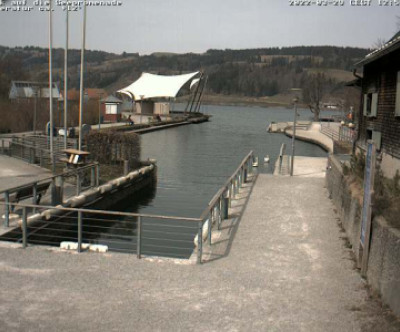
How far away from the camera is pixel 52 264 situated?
7941 mm

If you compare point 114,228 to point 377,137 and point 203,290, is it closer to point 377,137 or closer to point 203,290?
point 203,290

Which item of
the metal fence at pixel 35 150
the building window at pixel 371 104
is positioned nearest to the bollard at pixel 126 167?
the metal fence at pixel 35 150

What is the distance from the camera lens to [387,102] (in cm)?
1366

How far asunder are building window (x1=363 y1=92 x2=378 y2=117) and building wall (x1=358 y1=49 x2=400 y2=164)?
170 millimetres

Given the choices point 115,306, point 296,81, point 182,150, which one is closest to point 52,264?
point 115,306

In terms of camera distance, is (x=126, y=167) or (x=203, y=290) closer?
(x=203, y=290)

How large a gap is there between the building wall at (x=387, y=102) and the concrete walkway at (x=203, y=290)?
4.21m

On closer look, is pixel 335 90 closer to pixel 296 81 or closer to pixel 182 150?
pixel 296 81

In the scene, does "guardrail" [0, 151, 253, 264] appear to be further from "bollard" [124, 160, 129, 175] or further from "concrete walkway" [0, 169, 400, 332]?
"bollard" [124, 160, 129, 175]

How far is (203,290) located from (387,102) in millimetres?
9305

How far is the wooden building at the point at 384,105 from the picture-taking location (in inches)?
484

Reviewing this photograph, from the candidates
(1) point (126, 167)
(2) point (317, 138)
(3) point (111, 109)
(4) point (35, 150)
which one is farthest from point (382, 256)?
(3) point (111, 109)

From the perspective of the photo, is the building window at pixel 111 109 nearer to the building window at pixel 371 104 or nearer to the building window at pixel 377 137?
the building window at pixel 371 104

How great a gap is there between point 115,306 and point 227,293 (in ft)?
5.38
